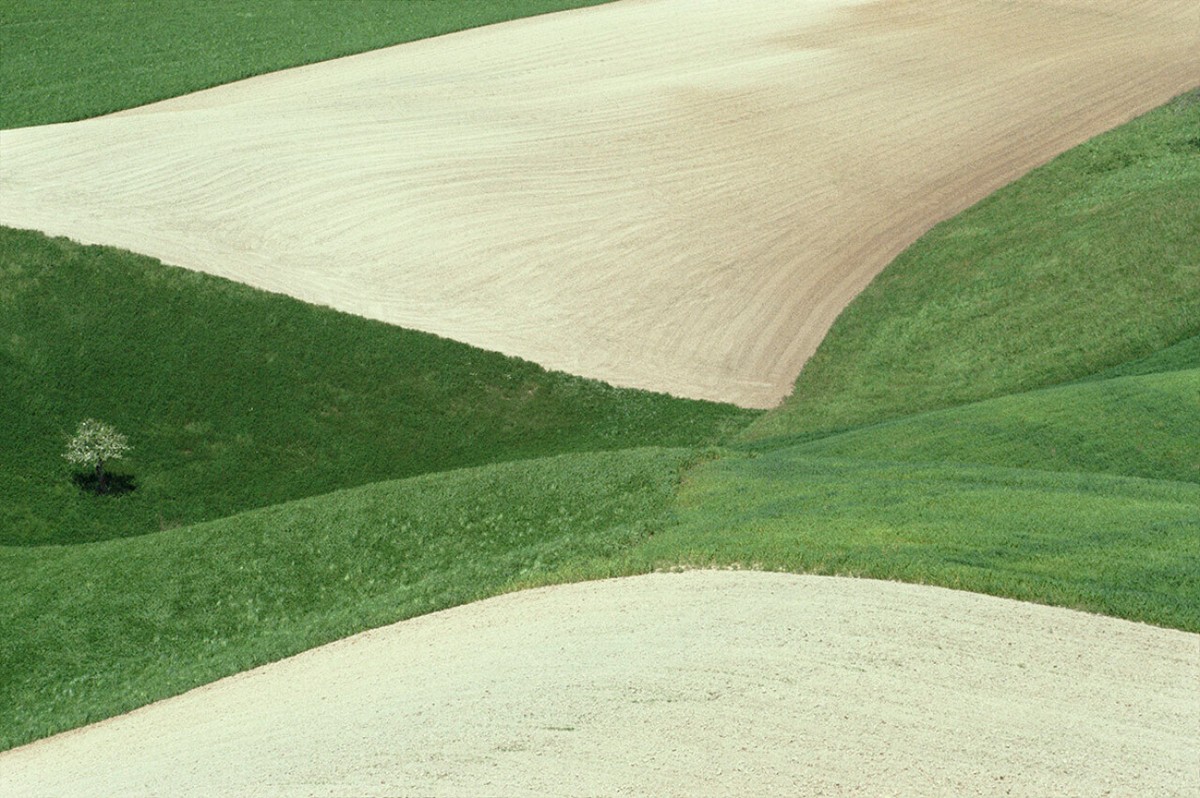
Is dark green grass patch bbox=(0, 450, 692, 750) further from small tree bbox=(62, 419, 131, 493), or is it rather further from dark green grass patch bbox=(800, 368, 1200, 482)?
dark green grass patch bbox=(800, 368, 1200, 482)

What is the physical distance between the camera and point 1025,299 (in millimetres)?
44188

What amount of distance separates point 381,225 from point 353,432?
43.2ft

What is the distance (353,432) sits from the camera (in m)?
40.4

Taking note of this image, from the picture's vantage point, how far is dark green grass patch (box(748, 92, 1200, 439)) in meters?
39.7

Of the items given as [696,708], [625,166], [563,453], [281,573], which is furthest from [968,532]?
[625,166]

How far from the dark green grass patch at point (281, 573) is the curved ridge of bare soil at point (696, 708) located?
172 cm

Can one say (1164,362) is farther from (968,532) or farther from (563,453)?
(563,453)

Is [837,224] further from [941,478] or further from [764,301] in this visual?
[941,478]

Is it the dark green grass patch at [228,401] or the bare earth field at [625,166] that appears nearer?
the dark green grass patch at [228,401]

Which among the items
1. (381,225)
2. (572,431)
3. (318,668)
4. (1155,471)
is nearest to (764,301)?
(572,431)

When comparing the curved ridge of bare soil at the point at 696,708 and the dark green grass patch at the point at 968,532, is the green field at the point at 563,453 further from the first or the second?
the curved ridge of bare soil at the point at 696,708

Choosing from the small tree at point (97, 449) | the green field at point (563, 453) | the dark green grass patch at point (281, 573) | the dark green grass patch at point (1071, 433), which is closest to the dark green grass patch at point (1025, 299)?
the green field at point (563, 453)

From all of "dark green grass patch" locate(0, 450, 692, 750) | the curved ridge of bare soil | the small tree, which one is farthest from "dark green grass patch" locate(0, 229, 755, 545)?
the curved ridge of bare soil

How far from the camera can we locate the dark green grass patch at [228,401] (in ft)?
123
